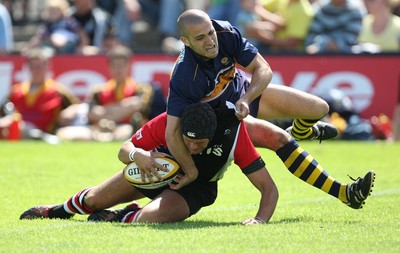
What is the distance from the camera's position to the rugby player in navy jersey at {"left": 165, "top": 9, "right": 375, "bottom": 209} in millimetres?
6973

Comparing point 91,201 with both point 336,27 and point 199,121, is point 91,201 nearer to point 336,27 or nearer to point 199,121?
point 199,121

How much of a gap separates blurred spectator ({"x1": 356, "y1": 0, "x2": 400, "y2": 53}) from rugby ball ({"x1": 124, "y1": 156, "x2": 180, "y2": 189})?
30.5 ft

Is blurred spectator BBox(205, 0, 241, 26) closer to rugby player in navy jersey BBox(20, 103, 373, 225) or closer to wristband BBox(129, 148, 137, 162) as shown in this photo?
rugby player in navy jersey BBox(20, 103, 373, 225)

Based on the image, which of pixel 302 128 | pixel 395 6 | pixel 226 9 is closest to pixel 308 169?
pixel 302 128

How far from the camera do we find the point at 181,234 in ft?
21.2

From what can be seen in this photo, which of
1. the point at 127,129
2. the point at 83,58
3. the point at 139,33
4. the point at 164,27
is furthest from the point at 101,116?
the point at 139,33

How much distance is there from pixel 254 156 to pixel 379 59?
→ 8571 mm

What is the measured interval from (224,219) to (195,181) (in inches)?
17.1

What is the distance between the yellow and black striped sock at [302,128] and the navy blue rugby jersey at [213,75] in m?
0.90

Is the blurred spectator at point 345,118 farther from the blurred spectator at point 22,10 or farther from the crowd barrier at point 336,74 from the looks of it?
the blurred spectator at point 22,10

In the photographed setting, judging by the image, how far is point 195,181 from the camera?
7375 mm

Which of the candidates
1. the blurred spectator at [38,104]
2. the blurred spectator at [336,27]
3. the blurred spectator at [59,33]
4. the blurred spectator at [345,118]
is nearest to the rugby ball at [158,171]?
the blurred spectator at [345,118]

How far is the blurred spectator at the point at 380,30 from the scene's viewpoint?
15828 mm

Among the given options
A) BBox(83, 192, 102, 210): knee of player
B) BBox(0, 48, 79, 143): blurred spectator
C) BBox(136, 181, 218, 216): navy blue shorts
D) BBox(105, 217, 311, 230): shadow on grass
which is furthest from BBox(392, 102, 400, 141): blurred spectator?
BBox(83, 192, 102, 210): knee of player
